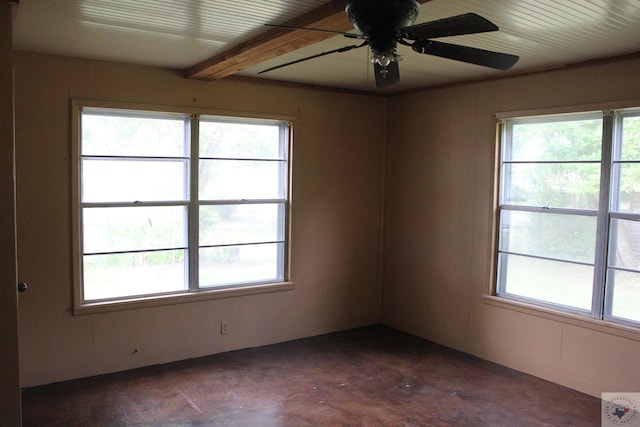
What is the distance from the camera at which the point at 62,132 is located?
400cm

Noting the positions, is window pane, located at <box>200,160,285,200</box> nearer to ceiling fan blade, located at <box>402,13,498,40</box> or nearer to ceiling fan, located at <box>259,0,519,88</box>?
ceiling fan, located at <box>259,0,519,88</box>

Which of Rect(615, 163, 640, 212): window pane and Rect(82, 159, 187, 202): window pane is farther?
Rect(82, 159, 187, 202): window pane

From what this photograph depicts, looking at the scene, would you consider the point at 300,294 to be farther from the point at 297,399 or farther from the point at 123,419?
the point at 123,419

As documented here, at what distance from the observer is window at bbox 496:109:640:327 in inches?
152

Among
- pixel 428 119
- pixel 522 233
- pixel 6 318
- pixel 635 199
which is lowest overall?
pixel 6 318

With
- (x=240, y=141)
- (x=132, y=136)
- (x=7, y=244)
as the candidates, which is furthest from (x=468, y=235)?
(x=7, y=244)

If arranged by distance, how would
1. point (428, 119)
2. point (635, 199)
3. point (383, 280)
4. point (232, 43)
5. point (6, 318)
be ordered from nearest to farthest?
point (6, 318), point (232, 43), point (635, 199), point (428, 119), point (383, 280)

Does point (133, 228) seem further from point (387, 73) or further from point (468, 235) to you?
point (468, 235)

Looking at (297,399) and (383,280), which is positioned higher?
(383,280)

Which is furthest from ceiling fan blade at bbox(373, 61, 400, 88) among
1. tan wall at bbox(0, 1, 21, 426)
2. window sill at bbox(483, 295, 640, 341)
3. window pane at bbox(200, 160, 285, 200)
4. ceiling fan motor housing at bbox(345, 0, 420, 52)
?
window sill at bbox(483, 295, 640, 341)

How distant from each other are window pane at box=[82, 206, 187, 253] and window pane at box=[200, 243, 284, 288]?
12.4 inches

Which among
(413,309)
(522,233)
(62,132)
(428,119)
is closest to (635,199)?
(522,233)

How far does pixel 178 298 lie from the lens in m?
4.56

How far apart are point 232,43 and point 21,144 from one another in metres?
1.78
